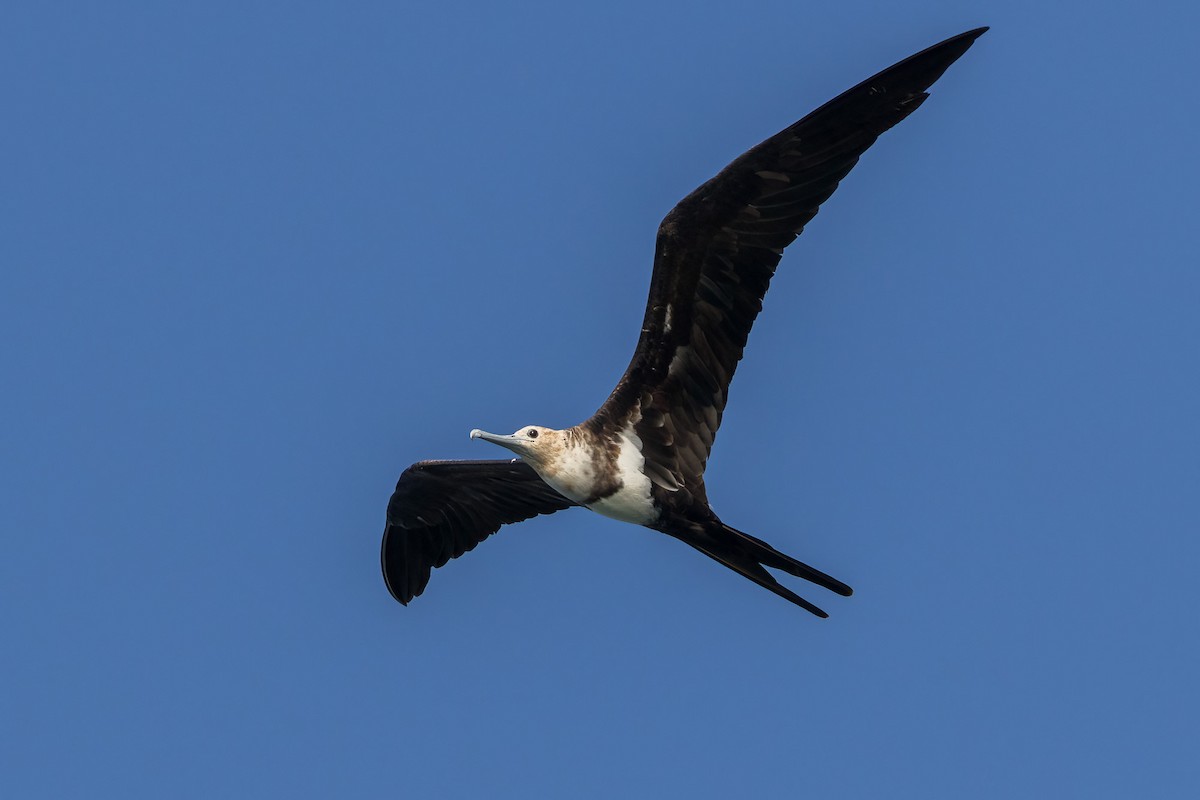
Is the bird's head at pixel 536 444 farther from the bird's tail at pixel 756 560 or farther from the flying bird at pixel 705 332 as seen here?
the bird's tail at pixel 756 560

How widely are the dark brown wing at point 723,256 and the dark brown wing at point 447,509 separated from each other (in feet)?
4.60

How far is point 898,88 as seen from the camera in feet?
35.0

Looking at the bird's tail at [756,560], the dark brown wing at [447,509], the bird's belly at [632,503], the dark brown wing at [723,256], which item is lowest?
the bird's tail at [756,560]

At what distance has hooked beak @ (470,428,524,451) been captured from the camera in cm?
1102

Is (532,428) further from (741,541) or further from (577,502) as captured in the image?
(741,541)

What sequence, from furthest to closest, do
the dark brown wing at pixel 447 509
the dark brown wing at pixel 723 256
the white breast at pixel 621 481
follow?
1. the dark brown wing at pixel 447 509
2. the white breast at pixel 621 481
3. the dark brown wing at pixel 723 256

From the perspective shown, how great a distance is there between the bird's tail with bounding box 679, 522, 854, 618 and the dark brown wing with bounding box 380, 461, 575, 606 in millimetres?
1656

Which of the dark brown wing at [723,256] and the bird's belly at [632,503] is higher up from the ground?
the dark brown wing at [723,256]

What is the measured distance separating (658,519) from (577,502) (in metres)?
0.55

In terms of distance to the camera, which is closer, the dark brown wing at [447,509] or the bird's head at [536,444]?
the bird's head at [536,444]

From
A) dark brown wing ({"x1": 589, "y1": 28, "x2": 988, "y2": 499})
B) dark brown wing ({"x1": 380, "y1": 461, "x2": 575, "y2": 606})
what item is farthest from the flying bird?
dark brown wing ({"x1": 380, "y1": 461, "x2": 575, "y2": 606})

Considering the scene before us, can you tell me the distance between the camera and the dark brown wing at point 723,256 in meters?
10.8

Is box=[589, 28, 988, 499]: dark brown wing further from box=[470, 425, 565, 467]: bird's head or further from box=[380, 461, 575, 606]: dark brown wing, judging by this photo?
box=[380, 461, 575, 606]: dark brown wing

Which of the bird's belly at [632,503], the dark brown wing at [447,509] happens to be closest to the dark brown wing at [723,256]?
the bird's belly at [632,503]
